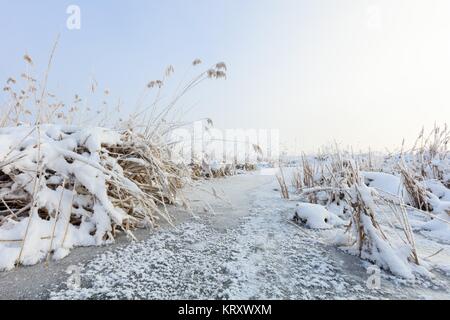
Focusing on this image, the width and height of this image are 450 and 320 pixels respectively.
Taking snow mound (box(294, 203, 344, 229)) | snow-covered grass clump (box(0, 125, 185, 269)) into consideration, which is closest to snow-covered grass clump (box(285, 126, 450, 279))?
snow mound (box(294, 203, 344, 229))

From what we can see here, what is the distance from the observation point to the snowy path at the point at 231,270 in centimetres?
78

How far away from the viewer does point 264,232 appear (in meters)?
1.36

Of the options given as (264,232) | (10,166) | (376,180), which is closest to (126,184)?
(10,166)

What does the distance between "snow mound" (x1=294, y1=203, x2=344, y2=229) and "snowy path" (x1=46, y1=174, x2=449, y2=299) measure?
0.12 m

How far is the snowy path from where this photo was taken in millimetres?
776

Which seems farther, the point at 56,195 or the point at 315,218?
the point at 315,218

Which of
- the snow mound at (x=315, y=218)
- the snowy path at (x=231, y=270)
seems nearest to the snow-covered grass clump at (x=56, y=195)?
the snowy path at (x=231, y=270)

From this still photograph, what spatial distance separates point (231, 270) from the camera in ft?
2.97

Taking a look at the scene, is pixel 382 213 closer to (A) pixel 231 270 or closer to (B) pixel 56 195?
(A) pixel 231 270

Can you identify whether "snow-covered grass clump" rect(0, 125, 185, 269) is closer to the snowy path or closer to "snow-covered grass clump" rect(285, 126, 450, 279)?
the snowy path

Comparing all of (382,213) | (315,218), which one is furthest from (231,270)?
(382,213)

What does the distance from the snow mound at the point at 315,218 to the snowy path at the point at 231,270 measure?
120mm

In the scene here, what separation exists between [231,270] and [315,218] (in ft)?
2.50
